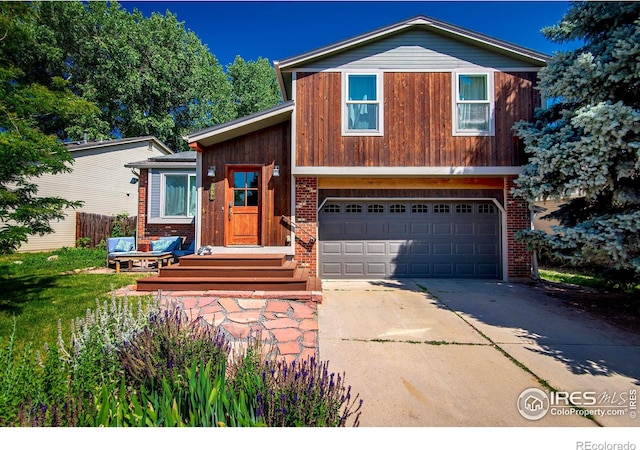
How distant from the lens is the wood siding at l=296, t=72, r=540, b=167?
25.1 feet

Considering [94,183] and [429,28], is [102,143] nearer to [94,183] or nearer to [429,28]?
[94,183]

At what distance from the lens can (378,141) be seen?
770 centimetres

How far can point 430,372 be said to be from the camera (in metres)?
3.18

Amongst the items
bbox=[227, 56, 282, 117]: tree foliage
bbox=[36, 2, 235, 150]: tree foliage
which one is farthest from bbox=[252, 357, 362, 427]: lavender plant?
bbox=[227, 56, 282, 117]: tree foliage

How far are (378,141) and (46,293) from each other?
7.63 metres

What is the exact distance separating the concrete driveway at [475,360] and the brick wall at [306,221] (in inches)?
79.1

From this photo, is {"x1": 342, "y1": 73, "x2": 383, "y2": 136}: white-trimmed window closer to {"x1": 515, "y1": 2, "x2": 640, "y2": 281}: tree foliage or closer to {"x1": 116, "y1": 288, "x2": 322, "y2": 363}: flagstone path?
{"x1": 515, "y1": 2, "x2": 640, "y2": 281}: tree foliage

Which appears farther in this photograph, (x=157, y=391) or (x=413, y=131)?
(x=413, y=131)

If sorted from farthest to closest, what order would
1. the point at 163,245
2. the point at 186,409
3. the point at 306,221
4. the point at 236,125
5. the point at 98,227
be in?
the point at 98,227 → the point at 163,245 → the point at 306,221 → the point at 236,125 → the point at 186,409

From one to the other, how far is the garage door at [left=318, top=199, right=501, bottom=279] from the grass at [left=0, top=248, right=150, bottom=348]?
5037mm

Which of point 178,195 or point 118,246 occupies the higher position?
point 178,195

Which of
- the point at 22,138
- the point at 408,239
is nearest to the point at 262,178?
the point at 408,239

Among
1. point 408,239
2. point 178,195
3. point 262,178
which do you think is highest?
point 262,178

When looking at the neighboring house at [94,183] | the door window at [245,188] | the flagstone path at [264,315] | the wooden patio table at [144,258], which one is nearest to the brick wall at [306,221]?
the door window at [245,188]
